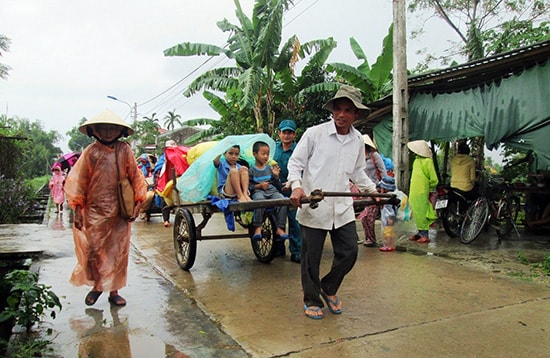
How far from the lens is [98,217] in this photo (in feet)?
12.9

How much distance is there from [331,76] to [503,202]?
313 inches

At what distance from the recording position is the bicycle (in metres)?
6.72

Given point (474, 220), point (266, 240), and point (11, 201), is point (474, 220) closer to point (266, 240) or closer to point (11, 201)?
point (266, 240)

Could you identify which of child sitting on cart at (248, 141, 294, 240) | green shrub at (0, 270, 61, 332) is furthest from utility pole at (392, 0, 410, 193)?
green shrub at (0, 270, 61, 332)

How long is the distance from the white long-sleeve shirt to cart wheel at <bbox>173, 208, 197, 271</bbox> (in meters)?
1.73

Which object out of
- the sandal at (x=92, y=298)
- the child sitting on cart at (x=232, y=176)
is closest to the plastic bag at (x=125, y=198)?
the sandal at (x=92, y=298)

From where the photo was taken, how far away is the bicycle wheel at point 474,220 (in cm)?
668

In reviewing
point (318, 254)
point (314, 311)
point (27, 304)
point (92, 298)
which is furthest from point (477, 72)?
point (27, 304)

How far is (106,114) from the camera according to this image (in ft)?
12.9

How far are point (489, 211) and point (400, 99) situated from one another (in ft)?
7.71

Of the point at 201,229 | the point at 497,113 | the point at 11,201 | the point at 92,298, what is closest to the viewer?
the point at 92,298

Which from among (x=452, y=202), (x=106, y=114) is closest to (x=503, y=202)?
(x=452, y=202)

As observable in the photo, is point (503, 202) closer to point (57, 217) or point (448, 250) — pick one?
point (448, 250)

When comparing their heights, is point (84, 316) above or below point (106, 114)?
below
